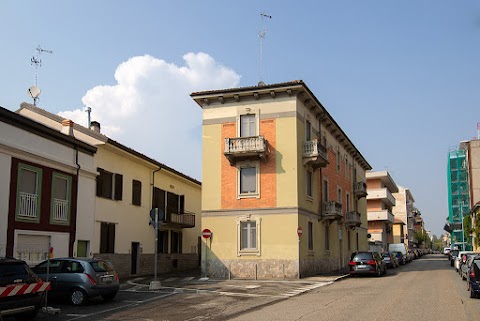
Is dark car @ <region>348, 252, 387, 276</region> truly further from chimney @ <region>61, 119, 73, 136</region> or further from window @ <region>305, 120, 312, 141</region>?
chimney @ <region>61, 119, 73, 136</region>

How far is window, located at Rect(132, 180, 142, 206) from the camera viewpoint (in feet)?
97.8

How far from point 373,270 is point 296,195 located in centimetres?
658

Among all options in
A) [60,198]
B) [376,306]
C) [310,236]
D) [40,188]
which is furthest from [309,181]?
[376,306]

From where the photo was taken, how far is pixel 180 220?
35375 mm

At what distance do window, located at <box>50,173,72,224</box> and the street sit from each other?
4.26m

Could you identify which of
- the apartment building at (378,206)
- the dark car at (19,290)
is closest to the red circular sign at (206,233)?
the dark car at (19,290)

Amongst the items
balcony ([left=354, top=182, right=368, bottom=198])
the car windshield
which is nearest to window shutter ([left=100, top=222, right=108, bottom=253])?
the car windshield

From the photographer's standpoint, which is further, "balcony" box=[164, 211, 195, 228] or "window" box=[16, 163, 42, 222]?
"balcony" box=[164, 211, 195, 228]

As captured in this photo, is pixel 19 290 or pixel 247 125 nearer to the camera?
pixel 19 290

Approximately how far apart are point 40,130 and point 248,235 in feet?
43.2

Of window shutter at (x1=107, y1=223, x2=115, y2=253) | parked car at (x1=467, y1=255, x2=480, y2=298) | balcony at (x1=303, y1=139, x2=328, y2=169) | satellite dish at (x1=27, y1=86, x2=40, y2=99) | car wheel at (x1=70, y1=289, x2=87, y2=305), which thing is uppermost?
satellite dish at (x1=27, y1=86, x2=40, y2=99)

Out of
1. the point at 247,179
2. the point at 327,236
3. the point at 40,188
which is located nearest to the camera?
the point at 40,188

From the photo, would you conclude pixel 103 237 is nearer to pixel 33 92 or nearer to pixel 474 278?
pixel 33 92

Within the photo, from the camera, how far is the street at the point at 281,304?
1320cm
